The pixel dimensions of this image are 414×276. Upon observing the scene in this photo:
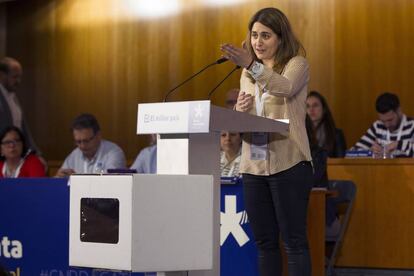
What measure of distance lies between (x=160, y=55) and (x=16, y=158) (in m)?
3.16

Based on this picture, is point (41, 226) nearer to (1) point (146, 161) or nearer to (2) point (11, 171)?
(2) point (11, 171)

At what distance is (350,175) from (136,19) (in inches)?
147

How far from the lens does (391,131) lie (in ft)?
20.4

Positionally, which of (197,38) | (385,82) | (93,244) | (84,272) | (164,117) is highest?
(197,38)

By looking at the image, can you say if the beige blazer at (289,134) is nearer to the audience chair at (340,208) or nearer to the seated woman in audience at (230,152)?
the seated woman in audience at (230,152)

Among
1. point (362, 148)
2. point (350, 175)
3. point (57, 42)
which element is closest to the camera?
point (350, 175)

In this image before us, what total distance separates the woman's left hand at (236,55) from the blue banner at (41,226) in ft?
4.51

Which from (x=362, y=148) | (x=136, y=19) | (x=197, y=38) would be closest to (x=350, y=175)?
(x=362, y=148)

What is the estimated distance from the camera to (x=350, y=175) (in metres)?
5.62

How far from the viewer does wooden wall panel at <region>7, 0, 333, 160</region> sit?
26.2ft

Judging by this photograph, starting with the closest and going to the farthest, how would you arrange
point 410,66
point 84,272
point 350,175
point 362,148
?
point 84,272 → point 350,175 → point 362,148 → point 410,66

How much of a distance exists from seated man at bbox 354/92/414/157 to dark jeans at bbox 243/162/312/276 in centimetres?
279

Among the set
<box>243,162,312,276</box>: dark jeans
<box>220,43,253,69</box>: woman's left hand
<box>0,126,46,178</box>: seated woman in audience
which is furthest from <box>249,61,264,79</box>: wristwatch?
<box>0,126,46,178</box>: seated woman in audience

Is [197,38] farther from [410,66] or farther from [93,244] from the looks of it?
[93,244]
